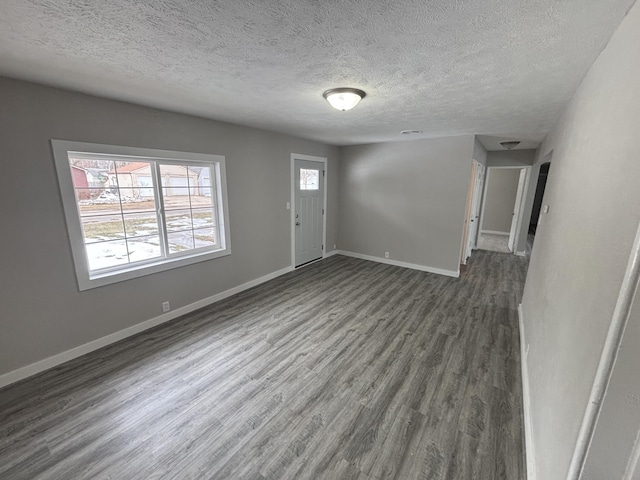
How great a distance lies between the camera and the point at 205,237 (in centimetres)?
352

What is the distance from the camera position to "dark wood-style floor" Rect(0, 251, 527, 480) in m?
1.53

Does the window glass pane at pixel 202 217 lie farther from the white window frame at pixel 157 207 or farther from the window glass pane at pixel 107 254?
the window glass pane at pixel 107 254

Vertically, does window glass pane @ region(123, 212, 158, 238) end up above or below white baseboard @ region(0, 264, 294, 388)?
above

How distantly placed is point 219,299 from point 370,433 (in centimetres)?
262

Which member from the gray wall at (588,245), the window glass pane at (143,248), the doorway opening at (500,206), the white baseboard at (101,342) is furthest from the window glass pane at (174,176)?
the doorway opening at (500,206)

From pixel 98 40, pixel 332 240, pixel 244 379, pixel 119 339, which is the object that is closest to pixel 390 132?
pixel 332 240

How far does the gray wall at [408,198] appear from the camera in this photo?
4.36m

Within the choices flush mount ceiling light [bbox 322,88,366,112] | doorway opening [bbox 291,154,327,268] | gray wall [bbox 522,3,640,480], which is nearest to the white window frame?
doorway opening [bbox 291,154,327,268]

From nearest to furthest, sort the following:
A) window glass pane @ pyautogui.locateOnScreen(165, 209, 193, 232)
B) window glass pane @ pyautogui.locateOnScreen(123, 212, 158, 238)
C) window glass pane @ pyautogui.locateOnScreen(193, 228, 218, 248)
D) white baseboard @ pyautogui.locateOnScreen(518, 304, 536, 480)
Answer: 1. white baseboard @ pyautogui.locateOnScreen(518, 304, 536, 480)
2. window glass pane @ pyautogui.locateOnScreen(123, 212, 158, 238)
3. window glass pane @ pyautogui.locateOnScreen(165, 209, 193, 232)
4. window glass pane @ pyautogui.locateOnScreen(193, 228, 218, 248)

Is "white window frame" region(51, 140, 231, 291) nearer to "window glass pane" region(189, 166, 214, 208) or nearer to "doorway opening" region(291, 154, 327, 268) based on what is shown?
"window glass pane" region(189, 166, 214, 208)

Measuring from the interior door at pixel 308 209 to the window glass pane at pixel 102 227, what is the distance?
107 inches

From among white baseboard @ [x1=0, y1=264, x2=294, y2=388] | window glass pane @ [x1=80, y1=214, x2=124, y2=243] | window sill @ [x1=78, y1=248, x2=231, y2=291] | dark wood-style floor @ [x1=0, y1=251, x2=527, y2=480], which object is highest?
window glass pane @ [x1=80, y1=214, x2=124, y2=243]

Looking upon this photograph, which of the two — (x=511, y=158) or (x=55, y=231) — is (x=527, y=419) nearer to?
(x=55, y=231)

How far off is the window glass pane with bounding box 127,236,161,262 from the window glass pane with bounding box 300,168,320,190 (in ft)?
8.71
